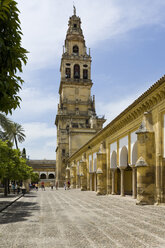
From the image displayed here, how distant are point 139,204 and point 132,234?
8.41m

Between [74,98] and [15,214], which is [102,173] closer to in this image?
[15,214]

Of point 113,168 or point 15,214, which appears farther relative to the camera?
point 113,168

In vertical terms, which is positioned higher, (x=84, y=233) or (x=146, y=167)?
(x=146, y=167)

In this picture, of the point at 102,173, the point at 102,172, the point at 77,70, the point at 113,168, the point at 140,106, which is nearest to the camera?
the point at 140,106

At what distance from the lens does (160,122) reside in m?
15.7

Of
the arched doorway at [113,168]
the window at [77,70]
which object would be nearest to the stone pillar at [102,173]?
the arched doorway at [113,168]

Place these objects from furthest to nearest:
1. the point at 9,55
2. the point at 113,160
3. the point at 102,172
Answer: the point at 102,172, the point at 113,160, the point at 9,55

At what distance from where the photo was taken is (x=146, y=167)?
52.8 ft

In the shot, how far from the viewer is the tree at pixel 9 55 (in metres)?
7.29

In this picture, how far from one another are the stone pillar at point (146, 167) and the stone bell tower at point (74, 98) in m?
47.1

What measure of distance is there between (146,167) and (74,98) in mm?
56216

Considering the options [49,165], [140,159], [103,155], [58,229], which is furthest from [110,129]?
[49,165]

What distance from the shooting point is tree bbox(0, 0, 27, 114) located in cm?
729

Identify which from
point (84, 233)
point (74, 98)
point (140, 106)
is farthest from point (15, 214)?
point (74, 98)
